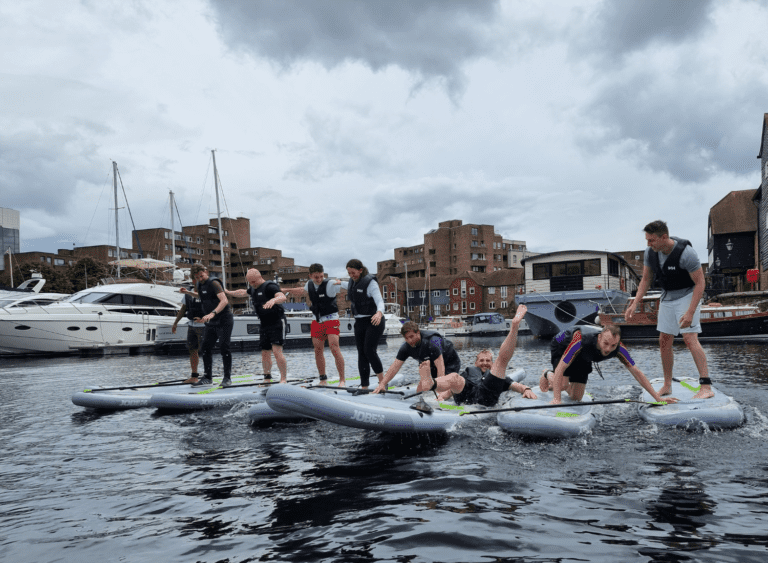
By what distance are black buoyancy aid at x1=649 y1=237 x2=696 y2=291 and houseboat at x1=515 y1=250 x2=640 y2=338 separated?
2268 centimetres

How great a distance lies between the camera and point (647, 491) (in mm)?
4695

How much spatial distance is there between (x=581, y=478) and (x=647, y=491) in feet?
1.96

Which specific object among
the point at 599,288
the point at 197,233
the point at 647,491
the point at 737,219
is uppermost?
the point at 197,233

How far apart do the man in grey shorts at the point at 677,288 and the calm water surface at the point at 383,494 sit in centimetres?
103

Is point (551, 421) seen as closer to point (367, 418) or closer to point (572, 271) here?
point (367, 418)

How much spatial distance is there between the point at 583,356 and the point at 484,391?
148 centimetres

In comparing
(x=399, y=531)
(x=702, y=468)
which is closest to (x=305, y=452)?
(x=399, y=531)

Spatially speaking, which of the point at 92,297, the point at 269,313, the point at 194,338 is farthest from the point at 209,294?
the point at 92,297

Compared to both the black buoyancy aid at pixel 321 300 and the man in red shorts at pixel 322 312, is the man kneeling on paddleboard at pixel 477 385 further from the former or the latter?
the black buoyancy aid at pixel 321 300

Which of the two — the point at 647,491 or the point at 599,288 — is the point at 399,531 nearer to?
the point at 647,491

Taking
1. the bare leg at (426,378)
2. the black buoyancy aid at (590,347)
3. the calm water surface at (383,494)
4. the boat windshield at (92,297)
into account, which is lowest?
the calm water surface at (383,494)

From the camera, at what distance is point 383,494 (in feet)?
16.1

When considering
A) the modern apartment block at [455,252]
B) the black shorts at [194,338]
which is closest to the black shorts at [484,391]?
the black shorts at [194,338]

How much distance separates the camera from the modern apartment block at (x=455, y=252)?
95625 mm
